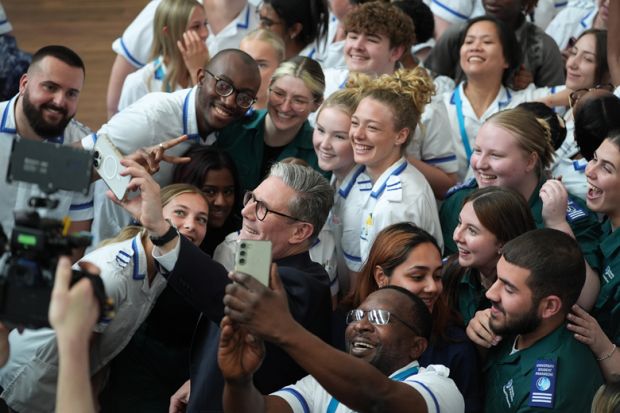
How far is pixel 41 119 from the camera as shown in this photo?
13.3 feet

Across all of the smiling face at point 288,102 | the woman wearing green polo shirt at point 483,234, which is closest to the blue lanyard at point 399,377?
the woman wearing green polo shirt at point 483,234

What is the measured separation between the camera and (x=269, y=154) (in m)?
4.47

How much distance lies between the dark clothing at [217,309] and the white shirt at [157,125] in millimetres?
999

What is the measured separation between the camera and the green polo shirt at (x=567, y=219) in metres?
3.80

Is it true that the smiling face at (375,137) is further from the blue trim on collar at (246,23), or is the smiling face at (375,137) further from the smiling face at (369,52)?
the blue trim on collar at (246,23)

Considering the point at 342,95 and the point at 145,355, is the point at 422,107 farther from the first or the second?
the point at 145,355

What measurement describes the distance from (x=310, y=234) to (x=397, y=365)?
0.63 m

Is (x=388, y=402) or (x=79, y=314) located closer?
(x=79, y=314)

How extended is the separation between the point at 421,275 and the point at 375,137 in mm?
734

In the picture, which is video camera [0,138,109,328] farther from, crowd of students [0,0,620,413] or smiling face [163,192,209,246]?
smiling face [163,192,209,246]

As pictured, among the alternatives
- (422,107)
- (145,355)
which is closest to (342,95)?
(422,107)

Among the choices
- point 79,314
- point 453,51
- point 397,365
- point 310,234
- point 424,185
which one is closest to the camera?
point 79,314

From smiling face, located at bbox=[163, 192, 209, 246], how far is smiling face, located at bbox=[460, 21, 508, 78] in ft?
5.20

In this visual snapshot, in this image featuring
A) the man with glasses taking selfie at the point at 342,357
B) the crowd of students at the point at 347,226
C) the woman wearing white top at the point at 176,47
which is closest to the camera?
the man with glasses taking selfie at the point at 342,357
